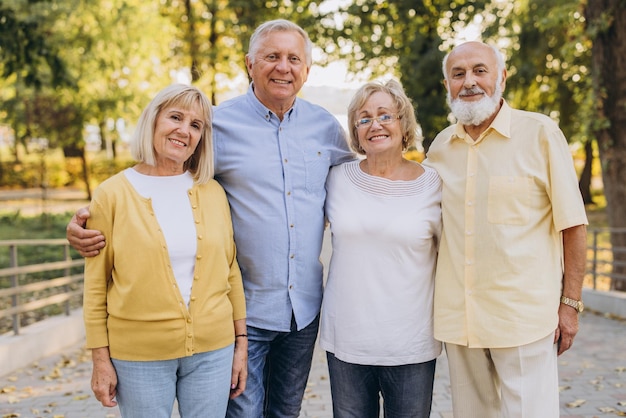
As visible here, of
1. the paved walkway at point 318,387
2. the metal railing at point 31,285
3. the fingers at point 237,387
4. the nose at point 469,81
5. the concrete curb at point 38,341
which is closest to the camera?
the fingers at point 237,387

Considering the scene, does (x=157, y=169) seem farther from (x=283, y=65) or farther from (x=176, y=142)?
(x=283, y=65)

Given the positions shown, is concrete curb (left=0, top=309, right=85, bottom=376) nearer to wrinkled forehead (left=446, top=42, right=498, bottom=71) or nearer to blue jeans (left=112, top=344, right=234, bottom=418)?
blue jeans (left=112, top=344, right=234, bottom=418)

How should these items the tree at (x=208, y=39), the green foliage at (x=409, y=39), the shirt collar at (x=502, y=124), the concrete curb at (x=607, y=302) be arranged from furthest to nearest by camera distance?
1. the tree at (x=208, y=39)
2. the green foliage at (x=409, y=39)
3. the concrete curb at (x=607, y=302)
4. the shirt collar at (x=502, y=124)

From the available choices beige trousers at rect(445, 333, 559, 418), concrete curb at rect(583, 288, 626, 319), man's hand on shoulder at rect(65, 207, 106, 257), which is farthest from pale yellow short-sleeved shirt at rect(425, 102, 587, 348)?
concrete curb at rect(583, 288, 626, 319)

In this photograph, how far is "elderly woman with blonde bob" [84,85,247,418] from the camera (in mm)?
2768

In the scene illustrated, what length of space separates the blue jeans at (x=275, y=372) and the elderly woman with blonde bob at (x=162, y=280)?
33cm

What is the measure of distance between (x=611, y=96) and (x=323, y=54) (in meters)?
8.19

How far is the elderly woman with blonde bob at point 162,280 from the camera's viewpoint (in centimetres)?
277

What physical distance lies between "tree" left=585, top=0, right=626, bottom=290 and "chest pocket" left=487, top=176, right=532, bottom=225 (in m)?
7.42

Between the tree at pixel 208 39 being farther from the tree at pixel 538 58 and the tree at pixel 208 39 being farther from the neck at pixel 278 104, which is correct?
the neck at pixel 278 104

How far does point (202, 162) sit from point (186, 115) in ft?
0.76

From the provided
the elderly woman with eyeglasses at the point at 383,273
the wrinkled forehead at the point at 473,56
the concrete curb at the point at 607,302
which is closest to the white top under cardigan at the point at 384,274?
the elderly woman with eyeglasses at the point at 383,273

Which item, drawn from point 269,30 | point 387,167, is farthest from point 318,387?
point 269,30

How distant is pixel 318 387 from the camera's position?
20.3 ft
